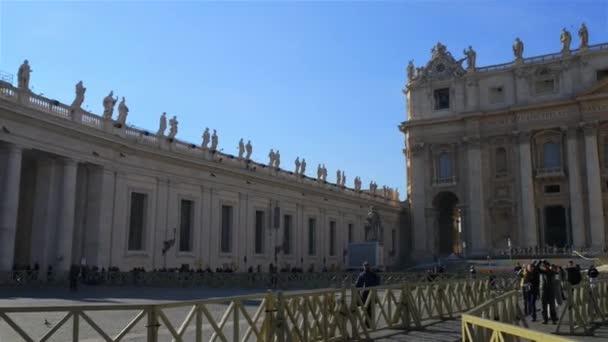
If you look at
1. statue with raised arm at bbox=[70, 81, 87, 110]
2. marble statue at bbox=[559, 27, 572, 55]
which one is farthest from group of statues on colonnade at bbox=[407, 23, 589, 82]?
statue with raised arm at bbox=[70, 81, 87, 110]

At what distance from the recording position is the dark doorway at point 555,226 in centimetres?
5384

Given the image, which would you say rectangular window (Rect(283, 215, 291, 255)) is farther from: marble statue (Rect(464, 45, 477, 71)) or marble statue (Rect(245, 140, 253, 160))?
marble statue (Rect(464, 45, 477, 71))

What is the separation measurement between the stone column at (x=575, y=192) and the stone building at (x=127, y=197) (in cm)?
2290

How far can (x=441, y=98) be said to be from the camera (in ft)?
200

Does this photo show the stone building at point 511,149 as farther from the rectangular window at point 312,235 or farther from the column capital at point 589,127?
the rectangular window at point 312,235

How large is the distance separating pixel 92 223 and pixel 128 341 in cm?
2232

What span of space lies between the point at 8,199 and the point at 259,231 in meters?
21.3

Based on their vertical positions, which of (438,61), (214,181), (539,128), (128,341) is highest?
(438,61)

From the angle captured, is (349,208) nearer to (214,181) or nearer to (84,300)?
(214,181)

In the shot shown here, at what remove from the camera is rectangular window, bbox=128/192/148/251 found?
34.3 meters

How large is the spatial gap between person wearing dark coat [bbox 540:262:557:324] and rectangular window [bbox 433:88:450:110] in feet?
153

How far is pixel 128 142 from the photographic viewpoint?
110 feet

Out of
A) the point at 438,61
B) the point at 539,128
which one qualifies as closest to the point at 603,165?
the point at 539,128

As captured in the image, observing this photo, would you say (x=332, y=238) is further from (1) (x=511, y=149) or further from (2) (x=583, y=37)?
(2) (x=583, y=37)
